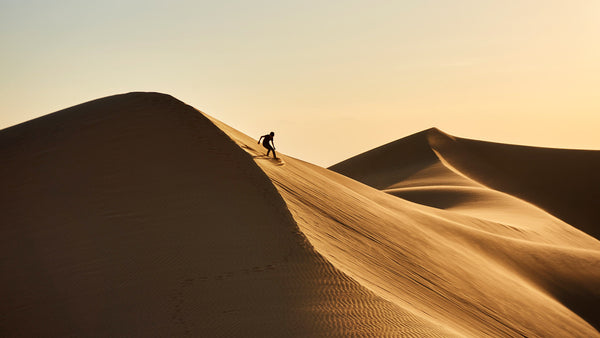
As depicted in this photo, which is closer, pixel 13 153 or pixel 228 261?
pixel 228 261

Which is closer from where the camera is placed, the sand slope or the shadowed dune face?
the shadowed dune face

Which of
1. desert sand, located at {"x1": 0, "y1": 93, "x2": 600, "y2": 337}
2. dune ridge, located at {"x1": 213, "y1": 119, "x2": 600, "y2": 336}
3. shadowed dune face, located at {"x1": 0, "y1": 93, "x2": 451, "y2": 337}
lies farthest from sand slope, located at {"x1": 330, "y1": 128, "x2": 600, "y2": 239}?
shadowed dune face, located at {"x1": 0, "y1": 93, "x2": 451, "y2": 337}

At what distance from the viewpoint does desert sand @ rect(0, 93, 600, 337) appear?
827cm

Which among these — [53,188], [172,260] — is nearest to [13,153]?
[53,188]

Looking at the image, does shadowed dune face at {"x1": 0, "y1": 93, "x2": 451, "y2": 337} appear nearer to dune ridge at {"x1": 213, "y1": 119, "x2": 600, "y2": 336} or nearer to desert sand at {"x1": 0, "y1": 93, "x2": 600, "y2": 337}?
desert sand at {"x1": 0, "y1": 93, "x2": 600, "y2": 337}

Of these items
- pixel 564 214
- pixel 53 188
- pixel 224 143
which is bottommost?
pixel 564 214

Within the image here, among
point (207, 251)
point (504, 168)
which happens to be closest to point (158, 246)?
point (207, 251)

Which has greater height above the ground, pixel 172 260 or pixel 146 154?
pixel 146 154

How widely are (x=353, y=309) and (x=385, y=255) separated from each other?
13.5 feet

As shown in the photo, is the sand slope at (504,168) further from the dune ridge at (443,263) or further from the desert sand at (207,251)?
the desert sand at (207,251)

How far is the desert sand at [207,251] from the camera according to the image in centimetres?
827

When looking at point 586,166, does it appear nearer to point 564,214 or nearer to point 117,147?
point 564,214

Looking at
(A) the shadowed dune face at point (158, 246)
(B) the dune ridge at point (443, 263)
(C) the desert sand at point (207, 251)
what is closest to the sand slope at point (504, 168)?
(B) the dune ridge at point (443, 263)

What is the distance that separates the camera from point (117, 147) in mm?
12156
